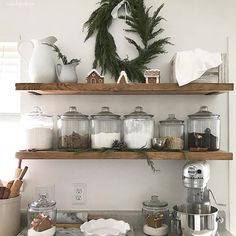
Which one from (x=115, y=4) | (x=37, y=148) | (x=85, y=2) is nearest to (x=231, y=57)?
(x=115, y=4)

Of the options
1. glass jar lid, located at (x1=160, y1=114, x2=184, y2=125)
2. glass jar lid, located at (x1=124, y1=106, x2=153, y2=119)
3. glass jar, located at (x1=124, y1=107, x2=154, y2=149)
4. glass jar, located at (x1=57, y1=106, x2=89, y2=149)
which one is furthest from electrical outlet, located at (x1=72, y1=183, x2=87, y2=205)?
glass jar lid, located at (x1=160, y1=114, x2=184, y2=125)

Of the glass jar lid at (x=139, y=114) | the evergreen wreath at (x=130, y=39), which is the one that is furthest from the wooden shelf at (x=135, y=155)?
the evergreen wreath at (x=130, y=39)

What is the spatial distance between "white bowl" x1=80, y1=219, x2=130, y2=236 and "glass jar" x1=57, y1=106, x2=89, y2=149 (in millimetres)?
428

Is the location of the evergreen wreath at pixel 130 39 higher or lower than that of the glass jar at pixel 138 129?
higher

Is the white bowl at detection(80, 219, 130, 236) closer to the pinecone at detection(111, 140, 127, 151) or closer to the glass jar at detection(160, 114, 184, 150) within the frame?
the pinecone at detection(111, 140, 127, 151)

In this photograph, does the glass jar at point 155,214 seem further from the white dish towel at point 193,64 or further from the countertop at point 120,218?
the white dish towel at point 193,64

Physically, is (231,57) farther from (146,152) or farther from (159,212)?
(159,212)

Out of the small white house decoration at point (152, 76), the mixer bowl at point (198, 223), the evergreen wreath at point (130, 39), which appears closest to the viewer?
the mixer bowl at point (198, 223)

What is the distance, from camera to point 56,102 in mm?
1938

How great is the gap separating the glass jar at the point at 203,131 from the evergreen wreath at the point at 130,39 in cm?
38

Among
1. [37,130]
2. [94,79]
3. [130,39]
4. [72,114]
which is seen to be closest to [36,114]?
[37,130]

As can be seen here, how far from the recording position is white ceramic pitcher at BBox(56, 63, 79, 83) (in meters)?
1.75

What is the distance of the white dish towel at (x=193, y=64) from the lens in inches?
65.5

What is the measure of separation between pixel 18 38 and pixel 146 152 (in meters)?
1.05
